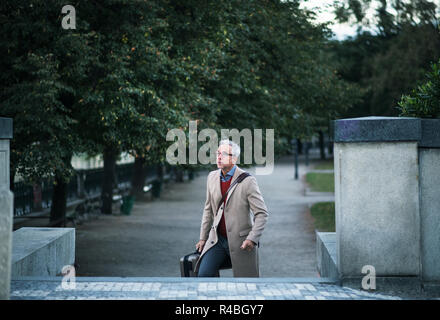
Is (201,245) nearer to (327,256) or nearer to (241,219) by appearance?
(241,219)

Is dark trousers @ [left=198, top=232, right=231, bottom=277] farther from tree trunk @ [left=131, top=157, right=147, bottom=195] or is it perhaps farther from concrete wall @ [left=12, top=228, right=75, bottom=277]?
tree trunk @ [left=131, top=157, right=147, bottom=195]

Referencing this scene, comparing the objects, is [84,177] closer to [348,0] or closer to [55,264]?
[348,0]

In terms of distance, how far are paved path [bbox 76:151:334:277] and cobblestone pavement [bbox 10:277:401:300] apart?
5.66 metres

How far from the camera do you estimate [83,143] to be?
12016mm

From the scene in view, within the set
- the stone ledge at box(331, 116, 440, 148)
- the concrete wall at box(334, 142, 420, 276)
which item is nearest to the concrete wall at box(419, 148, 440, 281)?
the concrete wall at box(334, 142, 420, 276)

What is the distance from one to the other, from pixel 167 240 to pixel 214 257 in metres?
9.79

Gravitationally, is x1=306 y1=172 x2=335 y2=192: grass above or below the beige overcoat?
below

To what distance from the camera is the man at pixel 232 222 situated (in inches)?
239

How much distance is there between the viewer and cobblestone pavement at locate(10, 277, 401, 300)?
5.25 meters

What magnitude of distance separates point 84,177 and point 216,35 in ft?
42.7

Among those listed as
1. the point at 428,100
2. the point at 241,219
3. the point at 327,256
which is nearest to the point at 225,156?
the point at 241,219

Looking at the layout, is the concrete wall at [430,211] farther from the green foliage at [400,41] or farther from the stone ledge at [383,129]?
the green foliage at [400,41]

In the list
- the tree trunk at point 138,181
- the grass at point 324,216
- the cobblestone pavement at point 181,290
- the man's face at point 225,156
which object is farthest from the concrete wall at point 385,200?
the tree trunk at point 138,181
